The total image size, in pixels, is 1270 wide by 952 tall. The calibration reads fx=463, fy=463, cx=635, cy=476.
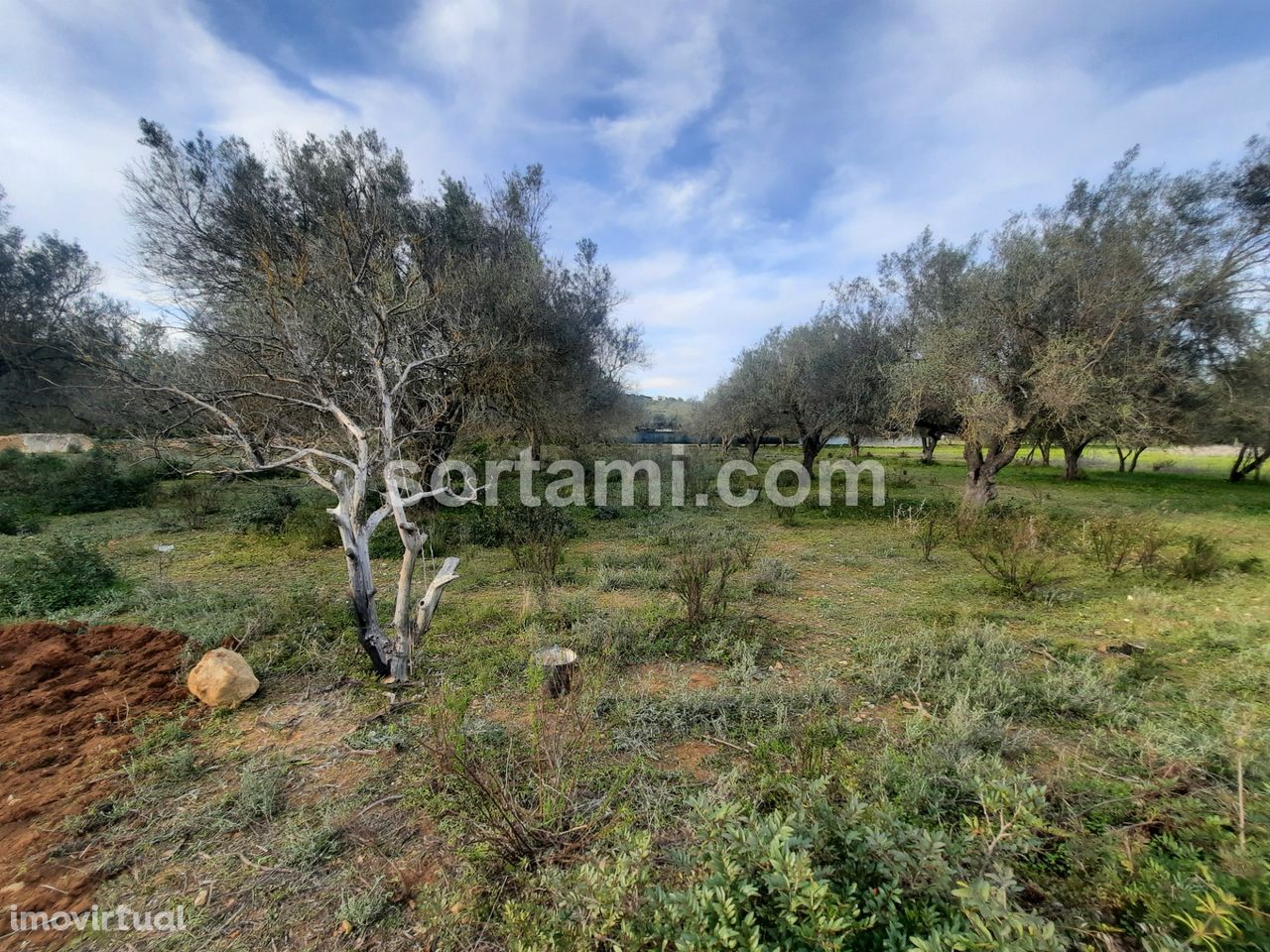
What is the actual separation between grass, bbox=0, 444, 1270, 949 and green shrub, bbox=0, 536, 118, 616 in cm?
38

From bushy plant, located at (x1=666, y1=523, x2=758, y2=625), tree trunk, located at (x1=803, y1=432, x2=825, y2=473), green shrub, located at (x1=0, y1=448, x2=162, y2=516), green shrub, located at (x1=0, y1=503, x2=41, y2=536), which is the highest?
tree trunk, located at (x1=803, y1=432, x2=825, y2=473)

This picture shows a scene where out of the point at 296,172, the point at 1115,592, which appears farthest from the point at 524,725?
the point at 296,172

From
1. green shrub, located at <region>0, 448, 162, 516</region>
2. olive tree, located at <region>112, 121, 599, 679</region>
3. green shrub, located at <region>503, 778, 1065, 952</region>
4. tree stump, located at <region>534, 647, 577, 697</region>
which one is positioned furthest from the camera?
green shrub, located at <region>0, 448, 162, 516</region>

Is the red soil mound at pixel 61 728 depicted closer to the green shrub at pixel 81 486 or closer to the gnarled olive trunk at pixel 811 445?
the green shrub at pixel 81 486

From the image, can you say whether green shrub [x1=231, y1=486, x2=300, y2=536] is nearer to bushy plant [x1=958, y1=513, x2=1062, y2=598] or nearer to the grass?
the grass

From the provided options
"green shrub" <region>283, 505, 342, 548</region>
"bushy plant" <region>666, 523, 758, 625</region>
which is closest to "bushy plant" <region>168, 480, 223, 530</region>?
"green shrub" <region>283, 505, 342, 548</region>

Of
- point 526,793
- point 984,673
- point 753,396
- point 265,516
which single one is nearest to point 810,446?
point 753,396

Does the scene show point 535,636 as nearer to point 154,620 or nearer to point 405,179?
point 154,620

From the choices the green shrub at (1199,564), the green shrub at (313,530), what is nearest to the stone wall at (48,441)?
the green shrub at (313,530)

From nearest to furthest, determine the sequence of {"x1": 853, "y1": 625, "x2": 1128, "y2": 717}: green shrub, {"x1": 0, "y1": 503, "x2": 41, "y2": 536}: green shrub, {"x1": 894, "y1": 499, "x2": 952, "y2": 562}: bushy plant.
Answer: {"x1": 853, "y1": 625, "x2": 1128, "y2": 717}: green shrub, {"x1": 894, "y1": 499, "x2": 952, "y2": 562}: bushy plant, {"x1": 0, "y1": 503, "x2": 41, "y2": 536}: green shrub

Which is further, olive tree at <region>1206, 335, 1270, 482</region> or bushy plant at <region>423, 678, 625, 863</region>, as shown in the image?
olive tree at <region>1206, 335, 1270, 482</region>

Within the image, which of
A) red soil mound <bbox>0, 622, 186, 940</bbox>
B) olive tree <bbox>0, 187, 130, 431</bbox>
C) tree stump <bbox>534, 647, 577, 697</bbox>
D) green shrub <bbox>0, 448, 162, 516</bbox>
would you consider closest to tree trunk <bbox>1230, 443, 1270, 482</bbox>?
tree stump <bbox>534, 647, 577, 697</bbox>

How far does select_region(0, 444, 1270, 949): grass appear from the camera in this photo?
188cm

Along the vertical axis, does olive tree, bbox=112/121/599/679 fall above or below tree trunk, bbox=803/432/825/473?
above
